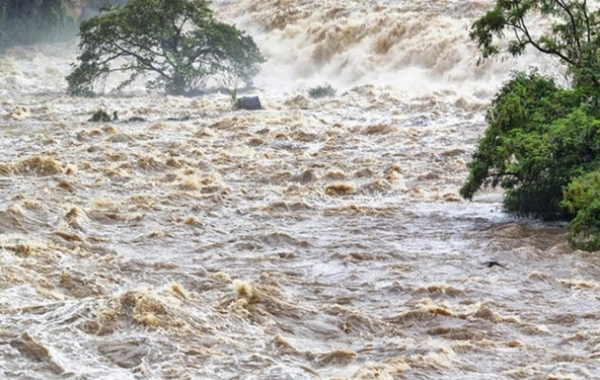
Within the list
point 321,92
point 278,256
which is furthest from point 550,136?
point 321,92

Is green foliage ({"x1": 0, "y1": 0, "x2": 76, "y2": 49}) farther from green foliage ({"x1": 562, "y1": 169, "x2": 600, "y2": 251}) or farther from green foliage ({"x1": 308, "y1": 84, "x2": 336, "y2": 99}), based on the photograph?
green foliage ({"x1": 562, "y1": 169, "x2": 600, "y2": 251})

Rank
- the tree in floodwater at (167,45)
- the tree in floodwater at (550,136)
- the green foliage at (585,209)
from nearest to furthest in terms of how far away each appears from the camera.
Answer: the green foliage at (585,209)
the tree in floodwater at (550,136)
the tree in floodwater at (167,45)

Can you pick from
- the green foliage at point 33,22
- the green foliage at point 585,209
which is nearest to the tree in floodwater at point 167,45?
the green foliage at point 33,22

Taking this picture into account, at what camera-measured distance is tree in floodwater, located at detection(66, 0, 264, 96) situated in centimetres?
2600

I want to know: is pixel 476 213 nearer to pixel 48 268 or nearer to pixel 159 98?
pixel 48 268

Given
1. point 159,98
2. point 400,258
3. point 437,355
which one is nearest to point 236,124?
point 159,98

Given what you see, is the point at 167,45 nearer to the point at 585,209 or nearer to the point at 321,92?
the point at 321,92

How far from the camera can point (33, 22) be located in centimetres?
3900

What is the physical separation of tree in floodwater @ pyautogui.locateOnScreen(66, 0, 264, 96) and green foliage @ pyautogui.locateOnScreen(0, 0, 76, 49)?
1133 centimetres

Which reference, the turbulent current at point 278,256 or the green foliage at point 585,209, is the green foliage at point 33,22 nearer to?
the turbulent current at point 278,256

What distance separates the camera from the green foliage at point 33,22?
1481 inches

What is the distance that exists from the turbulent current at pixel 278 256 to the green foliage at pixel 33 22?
17.6 metres

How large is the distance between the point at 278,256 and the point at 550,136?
3.14 m

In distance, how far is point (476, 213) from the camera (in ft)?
→ 38.8
